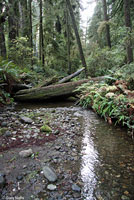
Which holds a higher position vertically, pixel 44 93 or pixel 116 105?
pixel 44 93

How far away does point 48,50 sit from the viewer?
14328 millimetres

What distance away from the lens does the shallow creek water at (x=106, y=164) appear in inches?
70.9

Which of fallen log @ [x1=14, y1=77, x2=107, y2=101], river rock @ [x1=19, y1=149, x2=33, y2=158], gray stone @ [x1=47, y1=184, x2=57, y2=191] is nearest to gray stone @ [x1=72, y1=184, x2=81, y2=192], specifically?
gray stone @ [x1=47, y1=184, x2=57, y2=191]

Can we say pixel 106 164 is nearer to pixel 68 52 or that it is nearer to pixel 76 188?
pixel 76 188

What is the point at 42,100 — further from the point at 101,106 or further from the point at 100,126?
the point at 100,126

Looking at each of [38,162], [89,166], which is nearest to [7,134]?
[38,162]

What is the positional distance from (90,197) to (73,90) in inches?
231

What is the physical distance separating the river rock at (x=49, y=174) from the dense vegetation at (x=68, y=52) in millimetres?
2400

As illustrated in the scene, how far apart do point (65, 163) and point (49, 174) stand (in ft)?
1.39

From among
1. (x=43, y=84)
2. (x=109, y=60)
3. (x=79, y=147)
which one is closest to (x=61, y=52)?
(x=109, y=60)

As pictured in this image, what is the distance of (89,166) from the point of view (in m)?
2.31

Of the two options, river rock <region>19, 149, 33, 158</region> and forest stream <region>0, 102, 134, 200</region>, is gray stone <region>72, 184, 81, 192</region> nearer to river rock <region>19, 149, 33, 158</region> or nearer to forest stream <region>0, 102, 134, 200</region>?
forest stream <region>0, 102, 134, 200</region>

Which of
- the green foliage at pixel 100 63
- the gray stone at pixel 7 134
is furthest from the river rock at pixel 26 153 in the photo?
the green foliage at pixel 100 63

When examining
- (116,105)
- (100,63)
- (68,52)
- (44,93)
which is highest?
(68,52)
